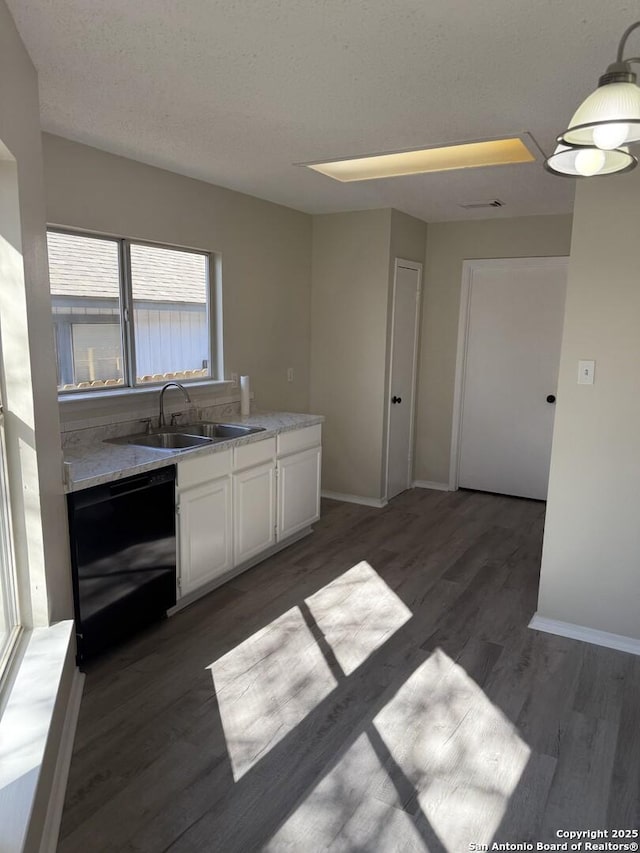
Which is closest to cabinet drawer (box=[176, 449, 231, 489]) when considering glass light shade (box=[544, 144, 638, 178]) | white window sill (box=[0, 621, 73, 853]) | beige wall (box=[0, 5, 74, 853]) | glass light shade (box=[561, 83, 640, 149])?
beige wall (box=[0, 5, 74, 853])

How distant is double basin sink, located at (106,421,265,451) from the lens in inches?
137

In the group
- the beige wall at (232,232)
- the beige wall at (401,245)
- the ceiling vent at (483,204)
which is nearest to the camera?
the beige wall at (232,232)

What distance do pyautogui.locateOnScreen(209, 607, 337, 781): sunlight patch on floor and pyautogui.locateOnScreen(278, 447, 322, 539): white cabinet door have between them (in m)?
1.03

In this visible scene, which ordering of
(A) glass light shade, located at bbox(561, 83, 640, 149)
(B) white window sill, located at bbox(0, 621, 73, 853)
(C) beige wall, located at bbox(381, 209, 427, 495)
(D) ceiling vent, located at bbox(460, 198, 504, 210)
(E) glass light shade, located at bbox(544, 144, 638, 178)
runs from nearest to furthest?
(A) glass light shade, located at bbox(561, 83, 640, 149) < (B) white window sill, located at bbox(0, 621, 73, 853) < (E) glass light shade, located at bbox(544, 144, 638, 178) < (D) ceiling vent, located at bbox(460, 198, 504, 210) < (C) beige wall, located at bbox(381, 209, 427, 495)

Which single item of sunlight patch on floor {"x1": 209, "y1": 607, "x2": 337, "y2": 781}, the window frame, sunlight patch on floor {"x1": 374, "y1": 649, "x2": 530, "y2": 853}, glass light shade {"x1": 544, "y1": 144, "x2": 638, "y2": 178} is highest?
glass light shade {"x1": 544, "y1": 144, "x2": 638, "y2": 178}

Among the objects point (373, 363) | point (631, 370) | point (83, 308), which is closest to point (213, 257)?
point (83, 308)

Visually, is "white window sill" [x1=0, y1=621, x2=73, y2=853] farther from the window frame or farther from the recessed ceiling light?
the recessed ceiling light

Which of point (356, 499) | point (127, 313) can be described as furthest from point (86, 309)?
point (356, 499)

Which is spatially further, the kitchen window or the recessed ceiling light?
the recessed ceiling light

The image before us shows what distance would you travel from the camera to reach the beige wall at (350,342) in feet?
16.0

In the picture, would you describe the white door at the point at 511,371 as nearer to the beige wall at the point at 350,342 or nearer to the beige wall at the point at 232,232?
the beige wall at the point at 350,342

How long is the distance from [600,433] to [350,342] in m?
2.58

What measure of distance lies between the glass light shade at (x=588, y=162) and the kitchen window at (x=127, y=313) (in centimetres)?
250

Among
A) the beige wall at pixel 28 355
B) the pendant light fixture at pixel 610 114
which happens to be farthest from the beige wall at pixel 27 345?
the pendant light fixture at pixel 610 114
